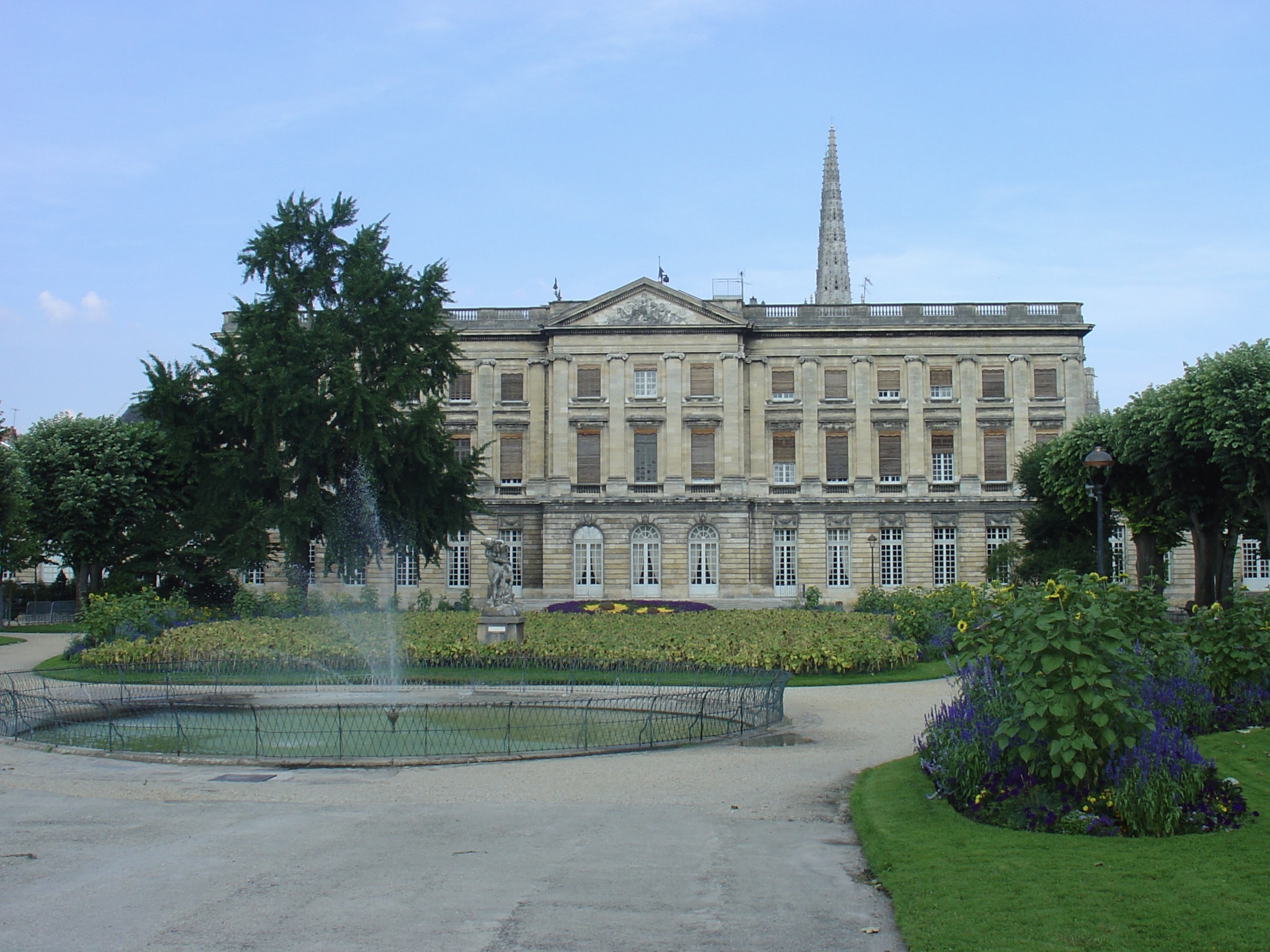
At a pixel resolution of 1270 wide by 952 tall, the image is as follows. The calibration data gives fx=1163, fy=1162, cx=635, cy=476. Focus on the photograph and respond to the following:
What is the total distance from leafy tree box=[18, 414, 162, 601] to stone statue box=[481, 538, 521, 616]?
1860 centimetres

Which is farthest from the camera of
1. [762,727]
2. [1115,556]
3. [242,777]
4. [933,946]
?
[1115,556]

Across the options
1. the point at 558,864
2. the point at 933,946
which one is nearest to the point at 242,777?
the point at 558,864

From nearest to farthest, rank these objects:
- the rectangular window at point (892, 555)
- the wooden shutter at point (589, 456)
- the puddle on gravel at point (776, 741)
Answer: the puddle on gravel at point (776, 741) → the rectangular window at point (892, 555) → the wooden shutter at point (589, 456)

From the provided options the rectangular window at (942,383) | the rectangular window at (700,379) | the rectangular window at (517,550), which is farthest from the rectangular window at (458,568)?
the rectangular window at (942,383)

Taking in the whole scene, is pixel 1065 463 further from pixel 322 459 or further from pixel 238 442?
pixel 238 442

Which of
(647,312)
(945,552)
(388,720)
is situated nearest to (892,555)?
(945,552)

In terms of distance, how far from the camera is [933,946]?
7504mm

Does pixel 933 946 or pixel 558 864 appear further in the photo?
pixel 558 864

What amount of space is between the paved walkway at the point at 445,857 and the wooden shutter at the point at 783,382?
40.3m

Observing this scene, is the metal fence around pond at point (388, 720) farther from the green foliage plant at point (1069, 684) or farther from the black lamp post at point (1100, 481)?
the black lamp post at point (1100, 481)

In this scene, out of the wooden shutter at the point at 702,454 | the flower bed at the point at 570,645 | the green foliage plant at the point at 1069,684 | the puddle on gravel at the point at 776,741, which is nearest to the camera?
the green foliage plant at the point at 1069,684

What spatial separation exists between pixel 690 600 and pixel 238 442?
2215cm

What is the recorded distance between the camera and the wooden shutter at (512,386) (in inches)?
2167

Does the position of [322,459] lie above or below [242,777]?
above
